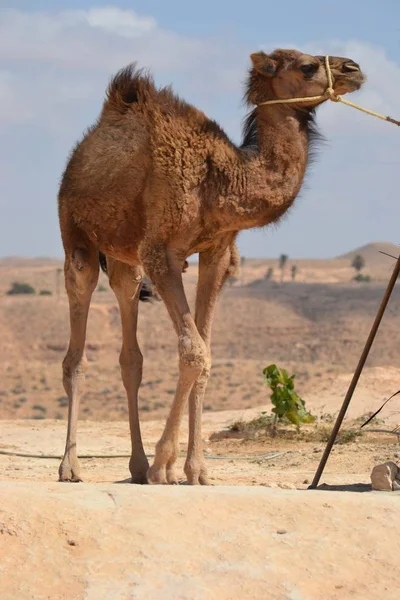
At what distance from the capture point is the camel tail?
26.7 feet

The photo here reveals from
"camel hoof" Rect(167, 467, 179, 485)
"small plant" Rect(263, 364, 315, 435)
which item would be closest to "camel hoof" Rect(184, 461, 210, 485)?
"camel hoof" Rect(167, 467, 179, 485)

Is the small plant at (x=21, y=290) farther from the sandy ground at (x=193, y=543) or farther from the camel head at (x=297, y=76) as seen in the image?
the sandy ground at (x=193, y=543)

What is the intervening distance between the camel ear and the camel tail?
2.64 ft

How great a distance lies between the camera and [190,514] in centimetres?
593

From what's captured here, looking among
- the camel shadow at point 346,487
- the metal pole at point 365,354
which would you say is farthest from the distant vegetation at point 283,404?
the metal pole at point 365,354

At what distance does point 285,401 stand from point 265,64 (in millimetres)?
6051

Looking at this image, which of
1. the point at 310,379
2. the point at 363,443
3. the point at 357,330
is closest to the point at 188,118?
the point at 363,443

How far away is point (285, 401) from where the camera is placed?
1314 cm

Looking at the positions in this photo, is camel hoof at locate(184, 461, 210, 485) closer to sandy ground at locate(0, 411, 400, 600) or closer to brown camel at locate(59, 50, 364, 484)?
brown camel at locate(59, 50, 364, 484)

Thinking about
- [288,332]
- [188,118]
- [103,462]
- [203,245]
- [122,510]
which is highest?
[188,118]

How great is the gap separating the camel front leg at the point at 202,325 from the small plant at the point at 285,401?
4.91 m

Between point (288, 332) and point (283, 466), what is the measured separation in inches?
1391

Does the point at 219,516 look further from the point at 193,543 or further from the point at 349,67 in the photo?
the point at 349,67

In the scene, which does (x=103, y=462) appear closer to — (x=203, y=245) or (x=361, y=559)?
(x=203, y=245)
